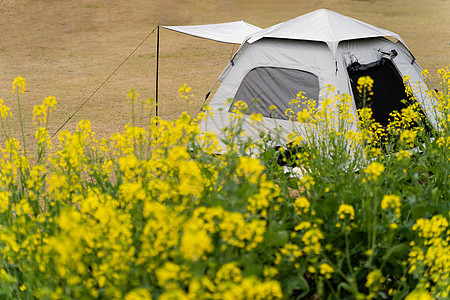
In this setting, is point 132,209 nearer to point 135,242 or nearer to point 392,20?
point 135,242

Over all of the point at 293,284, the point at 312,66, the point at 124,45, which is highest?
the point at 312,66

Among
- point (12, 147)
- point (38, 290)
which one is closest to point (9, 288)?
point (38, 290)

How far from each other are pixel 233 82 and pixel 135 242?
16.3ft

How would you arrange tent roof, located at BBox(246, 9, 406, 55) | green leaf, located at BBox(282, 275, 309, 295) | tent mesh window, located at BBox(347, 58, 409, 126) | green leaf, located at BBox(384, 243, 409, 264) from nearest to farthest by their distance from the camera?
1. green leaf, located at BBox(282, 275, 309, 295)
2. green leaf, located at BBox(384, 243, 409, 264)
3. tent roof, located at BBox(246, 9, 406, 55)
4. tent mesh window, located at BBox(347, 58, 409, 126)

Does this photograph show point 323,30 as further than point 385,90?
No

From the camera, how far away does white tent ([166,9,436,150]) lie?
277 inches

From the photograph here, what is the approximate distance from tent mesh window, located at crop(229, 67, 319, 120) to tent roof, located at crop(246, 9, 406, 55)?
0.45 meters

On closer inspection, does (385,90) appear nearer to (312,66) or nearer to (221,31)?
(312,66)

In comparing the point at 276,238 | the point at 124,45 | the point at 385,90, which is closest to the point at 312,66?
the point at 385,90

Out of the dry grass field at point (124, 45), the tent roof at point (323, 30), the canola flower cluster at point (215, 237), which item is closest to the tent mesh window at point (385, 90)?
the tent roof at point (323, 30)

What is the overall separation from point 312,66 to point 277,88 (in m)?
0.54

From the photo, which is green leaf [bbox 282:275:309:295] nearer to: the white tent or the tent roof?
the white tent

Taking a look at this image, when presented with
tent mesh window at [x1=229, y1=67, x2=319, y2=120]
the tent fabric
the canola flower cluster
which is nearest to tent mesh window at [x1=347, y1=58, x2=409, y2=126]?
tent mesh window at [x1=229, y1=67, x2=319, y2=120]

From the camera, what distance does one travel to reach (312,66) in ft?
23.2
